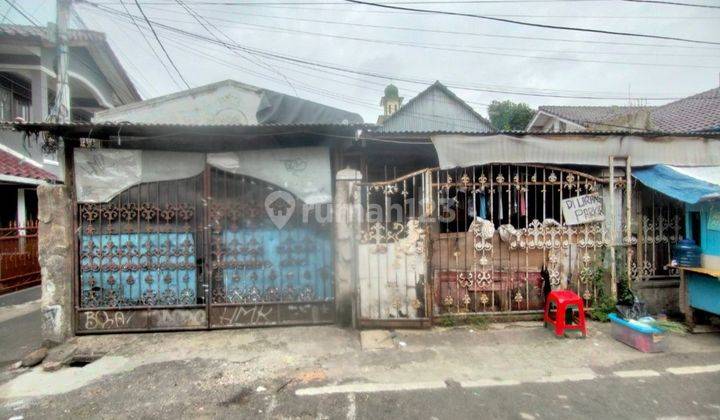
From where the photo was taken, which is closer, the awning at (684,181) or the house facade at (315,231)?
the awning at (684,181)

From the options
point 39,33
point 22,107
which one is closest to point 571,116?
point 39,33

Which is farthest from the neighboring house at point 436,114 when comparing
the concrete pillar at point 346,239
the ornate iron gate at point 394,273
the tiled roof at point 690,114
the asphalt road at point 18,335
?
the asphalt road at point 18,335

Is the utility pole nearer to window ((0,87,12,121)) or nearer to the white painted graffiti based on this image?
the white painted graffiti

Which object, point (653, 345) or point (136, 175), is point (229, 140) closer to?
point (136, 175)

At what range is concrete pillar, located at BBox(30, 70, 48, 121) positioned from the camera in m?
10.9

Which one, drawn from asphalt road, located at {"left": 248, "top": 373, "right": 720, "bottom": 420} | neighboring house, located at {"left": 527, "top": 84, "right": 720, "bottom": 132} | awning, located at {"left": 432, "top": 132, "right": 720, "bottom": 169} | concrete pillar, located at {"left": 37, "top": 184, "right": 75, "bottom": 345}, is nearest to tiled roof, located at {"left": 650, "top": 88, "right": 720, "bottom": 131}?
neighboring house, located at {"left": 527, "top": 84, "right": 720, "bottom": 132}

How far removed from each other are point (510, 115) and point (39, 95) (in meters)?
26.9

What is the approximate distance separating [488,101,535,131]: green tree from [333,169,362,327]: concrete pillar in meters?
24.7

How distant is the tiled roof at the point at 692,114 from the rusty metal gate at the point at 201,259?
10202 millimetres

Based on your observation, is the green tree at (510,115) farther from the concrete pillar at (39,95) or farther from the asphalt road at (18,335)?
the asphalt road at (18,335)

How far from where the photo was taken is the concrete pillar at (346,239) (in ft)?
17.3

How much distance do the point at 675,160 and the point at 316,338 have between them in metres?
6.19

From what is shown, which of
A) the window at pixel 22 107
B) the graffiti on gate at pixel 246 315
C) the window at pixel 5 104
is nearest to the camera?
the graffiti on gate at pixel 246 315

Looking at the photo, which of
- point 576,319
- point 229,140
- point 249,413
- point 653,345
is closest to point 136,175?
point 229,140
